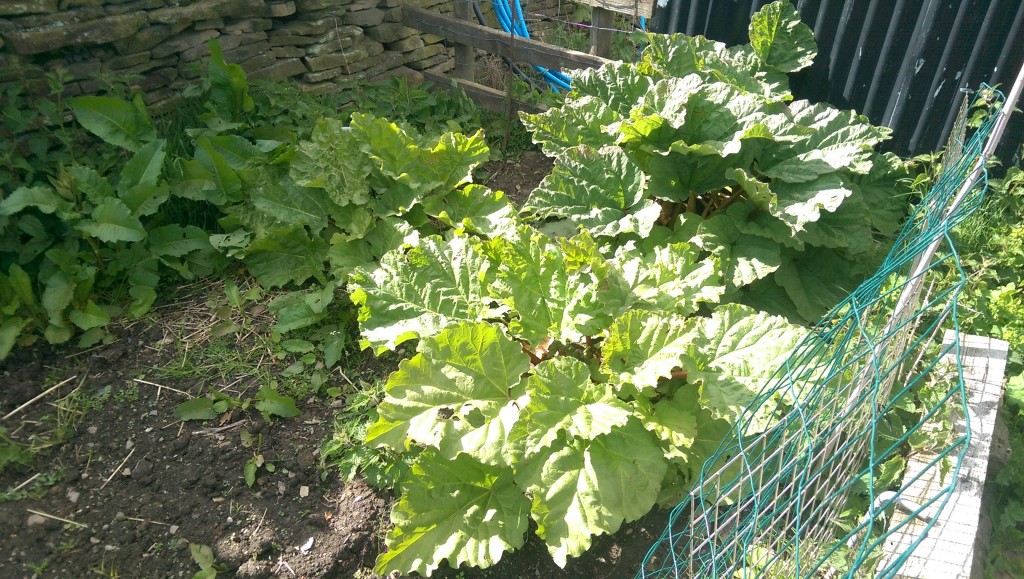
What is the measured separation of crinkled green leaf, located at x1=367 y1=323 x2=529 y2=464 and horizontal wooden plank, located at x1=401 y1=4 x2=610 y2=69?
88.7 inches

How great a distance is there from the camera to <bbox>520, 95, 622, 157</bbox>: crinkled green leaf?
10.1 ft

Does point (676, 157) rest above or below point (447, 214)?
above

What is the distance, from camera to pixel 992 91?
3.09 m

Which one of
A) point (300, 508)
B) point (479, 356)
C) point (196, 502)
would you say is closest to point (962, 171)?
point (479, 356)

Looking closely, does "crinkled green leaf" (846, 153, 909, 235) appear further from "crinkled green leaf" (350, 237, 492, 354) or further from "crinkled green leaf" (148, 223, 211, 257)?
"crinkled green leaf" (148, 223, 211, 257)

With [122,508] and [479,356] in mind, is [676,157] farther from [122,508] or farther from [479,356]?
[122,508]

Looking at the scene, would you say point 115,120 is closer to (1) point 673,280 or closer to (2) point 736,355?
(1) point 673,280

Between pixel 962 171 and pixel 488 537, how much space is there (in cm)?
230

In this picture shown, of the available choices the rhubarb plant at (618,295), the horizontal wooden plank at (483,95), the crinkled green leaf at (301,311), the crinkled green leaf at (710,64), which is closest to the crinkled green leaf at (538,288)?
the rhubarb plant at (618,295)

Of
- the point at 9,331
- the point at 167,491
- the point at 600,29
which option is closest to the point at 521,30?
the point at 600,29

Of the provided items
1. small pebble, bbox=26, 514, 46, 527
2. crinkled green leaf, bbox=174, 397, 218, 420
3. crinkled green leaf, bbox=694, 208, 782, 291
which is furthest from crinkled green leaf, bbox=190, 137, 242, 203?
crinkled green leaf, bbox=694, 208, 782, 291

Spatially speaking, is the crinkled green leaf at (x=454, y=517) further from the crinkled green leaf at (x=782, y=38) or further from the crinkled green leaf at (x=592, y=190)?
the crinkled green leaf at (x=782, y=38)

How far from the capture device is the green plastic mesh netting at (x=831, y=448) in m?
1.81

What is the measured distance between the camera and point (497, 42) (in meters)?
4.28
